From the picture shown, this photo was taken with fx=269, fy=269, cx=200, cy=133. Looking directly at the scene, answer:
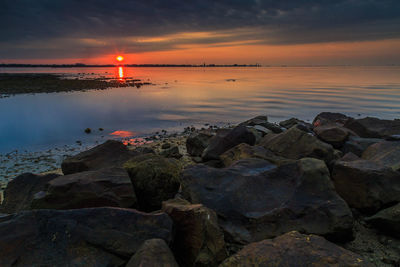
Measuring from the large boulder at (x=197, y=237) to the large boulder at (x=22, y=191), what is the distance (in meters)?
2.97

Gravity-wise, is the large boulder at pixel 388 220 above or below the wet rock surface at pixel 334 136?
below

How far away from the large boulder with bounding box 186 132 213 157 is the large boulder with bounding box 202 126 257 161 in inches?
48.5

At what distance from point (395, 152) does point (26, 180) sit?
8186 millimetres

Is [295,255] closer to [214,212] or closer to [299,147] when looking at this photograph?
[214,212]

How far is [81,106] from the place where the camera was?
81.8ft

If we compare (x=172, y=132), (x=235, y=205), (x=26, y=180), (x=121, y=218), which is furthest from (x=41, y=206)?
(x=172, y=132)

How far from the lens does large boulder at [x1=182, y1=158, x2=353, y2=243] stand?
396 centimetres

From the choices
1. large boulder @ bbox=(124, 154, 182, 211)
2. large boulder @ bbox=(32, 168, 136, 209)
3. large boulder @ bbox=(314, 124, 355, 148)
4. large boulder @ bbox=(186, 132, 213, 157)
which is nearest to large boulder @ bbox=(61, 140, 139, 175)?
large boulder @ bbox=(124, 154, 182, 211)

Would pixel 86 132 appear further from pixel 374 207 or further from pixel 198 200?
pixel 374 207

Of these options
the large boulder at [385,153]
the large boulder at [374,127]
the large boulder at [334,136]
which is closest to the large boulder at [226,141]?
the large boulder at [334,136]

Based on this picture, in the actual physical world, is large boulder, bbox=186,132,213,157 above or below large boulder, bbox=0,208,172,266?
below

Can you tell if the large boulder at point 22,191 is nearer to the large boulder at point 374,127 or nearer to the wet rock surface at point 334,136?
the wet rock surface at point 334,136

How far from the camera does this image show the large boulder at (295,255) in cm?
270

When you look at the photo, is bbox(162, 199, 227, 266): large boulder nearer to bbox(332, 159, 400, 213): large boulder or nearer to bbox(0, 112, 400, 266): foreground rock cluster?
bbox(0, 112, 400, 266): foreground rock cluster
